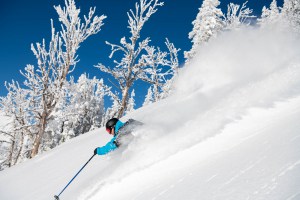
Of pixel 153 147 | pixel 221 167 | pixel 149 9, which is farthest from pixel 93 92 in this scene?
pixel 221 167

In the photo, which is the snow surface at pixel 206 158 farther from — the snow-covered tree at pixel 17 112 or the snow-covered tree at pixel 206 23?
the snow-covered tree at pixel 206 23

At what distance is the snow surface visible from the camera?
3.26 meters

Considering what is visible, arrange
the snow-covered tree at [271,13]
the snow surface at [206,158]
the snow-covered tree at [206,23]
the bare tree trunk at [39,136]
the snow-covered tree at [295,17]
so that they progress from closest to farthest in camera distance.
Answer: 1. the snow surface at [206,158]
2. the bare tree trunk at [39,136]
3. the snow-covered tree at [206,23]
4. the snow-covered tree at [295,17]
5. the snow-covered tree at [271,13]

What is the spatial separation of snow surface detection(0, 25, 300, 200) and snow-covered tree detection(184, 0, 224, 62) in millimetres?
15553

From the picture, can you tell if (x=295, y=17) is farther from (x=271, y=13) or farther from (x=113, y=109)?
(x=113, y=109)

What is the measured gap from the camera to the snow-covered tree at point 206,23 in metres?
24.8

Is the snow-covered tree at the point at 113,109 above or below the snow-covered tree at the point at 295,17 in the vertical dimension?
above

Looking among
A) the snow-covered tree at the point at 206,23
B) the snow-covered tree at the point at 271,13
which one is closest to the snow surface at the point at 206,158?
the snow-covered tree at the point at 206,23

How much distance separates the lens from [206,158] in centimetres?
487

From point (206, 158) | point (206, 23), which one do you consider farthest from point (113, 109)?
point (206, 158)

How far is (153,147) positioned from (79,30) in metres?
9.57

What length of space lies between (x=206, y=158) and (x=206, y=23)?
21629 mm

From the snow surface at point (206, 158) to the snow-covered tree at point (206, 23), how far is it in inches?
612

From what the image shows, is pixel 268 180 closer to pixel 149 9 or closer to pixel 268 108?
pixel 268 108
